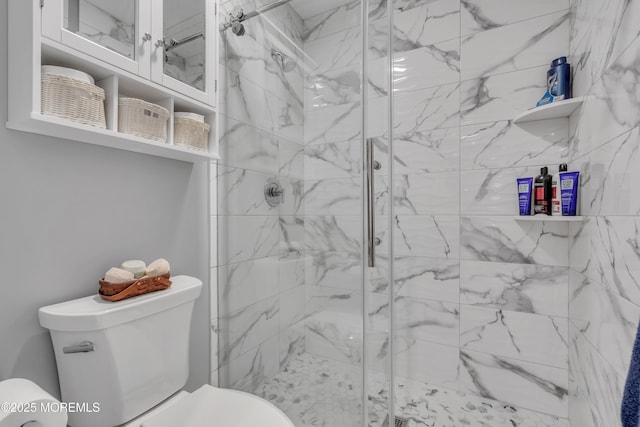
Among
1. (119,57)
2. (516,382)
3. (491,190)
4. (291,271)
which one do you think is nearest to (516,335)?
(516,382)

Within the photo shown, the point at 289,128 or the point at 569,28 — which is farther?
the point at 569,28

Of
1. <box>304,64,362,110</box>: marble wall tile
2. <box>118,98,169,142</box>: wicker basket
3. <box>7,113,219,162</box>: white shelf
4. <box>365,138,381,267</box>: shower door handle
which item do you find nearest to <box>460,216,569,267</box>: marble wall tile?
<box>365,138,381,267</box>: shower door handle

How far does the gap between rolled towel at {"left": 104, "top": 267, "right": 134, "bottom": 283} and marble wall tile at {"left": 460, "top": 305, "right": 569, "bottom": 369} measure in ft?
5.45

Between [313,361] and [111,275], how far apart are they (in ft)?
2.56

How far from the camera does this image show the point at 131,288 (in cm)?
86

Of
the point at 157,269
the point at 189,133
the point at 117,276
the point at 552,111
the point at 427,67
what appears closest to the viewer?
the point at 117,276

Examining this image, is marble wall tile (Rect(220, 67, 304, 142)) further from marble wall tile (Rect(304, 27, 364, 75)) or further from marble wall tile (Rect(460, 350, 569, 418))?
marble wall tile (Rect(460, 350, 569, 418))

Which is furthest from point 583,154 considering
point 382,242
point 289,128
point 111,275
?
point 111,275

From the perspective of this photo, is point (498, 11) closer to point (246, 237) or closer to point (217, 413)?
point (246, 237)

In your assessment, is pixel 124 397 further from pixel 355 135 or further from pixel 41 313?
pixel 355 135

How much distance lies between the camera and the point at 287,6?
1.20 metres

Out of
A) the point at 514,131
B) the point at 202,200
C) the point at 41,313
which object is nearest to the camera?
the point at 41,313

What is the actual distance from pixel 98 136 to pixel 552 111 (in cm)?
183

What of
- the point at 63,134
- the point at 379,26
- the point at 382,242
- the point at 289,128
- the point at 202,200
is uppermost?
the point at 379,26
